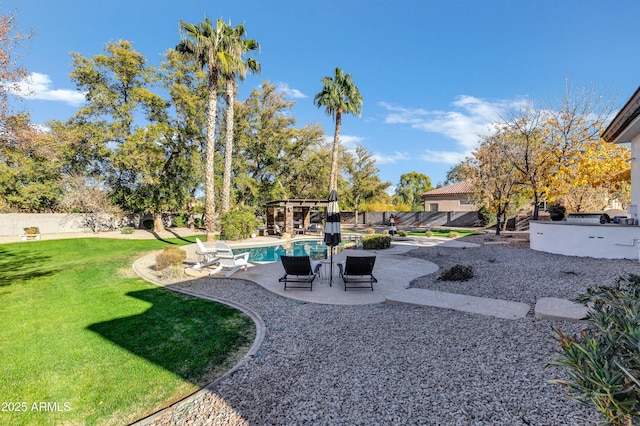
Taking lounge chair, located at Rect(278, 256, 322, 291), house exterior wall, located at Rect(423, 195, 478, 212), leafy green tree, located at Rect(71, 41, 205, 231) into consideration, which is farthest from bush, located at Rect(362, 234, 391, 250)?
house exterior wall, located at Rect(423, 195, 478, 212)

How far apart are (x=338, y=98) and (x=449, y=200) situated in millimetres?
20846

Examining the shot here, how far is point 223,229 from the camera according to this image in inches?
739

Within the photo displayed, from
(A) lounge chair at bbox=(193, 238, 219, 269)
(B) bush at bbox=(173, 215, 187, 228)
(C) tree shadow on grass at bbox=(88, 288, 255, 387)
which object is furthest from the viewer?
(B) bush at bbox=(173, 215, 187, 228)

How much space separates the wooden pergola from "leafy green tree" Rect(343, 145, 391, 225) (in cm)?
1292

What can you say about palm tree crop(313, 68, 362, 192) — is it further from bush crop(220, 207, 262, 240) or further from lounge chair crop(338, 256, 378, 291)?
lounge chair crop(338, 256, 378, 291)

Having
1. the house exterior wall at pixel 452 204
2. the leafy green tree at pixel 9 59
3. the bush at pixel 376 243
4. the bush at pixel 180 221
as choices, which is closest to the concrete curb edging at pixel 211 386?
the leafy green tree at pixel 9 59

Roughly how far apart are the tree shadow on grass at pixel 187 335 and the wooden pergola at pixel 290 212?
14.3m

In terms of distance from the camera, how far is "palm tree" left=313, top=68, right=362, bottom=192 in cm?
2334

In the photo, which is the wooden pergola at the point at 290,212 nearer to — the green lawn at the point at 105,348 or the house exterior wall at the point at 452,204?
the green lawn at the point at 105,348

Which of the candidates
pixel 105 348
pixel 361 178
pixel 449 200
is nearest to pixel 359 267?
pixel 105 348

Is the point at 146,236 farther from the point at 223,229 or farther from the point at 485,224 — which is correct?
the point at 485,224

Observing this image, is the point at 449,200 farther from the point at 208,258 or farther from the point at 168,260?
the point at 168,260

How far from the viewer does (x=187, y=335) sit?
194 inches

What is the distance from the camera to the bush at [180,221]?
29.8m
